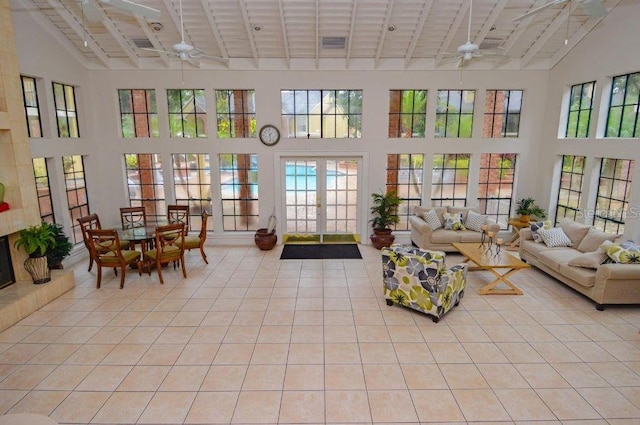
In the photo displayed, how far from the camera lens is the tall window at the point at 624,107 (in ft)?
18.7

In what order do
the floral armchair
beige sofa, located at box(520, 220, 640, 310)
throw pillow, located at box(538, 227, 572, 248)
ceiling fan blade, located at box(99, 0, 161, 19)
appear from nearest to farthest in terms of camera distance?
ceiling fan blade, located at box(99, 0, 161, 19) → the floral armchair → beige sofa, located at box(520, 220, 640, 310) → throw pillow, located at box(538, 227, 572, 248)

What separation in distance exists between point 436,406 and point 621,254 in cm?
360

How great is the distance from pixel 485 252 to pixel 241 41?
222 inches

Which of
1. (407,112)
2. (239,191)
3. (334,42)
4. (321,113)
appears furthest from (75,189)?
(407,112)

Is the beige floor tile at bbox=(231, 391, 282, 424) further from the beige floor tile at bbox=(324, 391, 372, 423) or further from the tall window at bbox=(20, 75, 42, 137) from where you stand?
the tall window at bbox=(20, 75, 42, 137)

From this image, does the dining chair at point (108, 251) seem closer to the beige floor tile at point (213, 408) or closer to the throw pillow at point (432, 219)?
the beige floor tile at point (213, 408)

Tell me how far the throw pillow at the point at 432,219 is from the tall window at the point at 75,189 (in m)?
6.79

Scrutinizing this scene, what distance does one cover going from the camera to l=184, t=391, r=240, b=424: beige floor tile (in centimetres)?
298

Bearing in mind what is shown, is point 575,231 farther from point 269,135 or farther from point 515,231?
point 269,135

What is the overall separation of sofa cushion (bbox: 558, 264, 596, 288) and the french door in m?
3.89

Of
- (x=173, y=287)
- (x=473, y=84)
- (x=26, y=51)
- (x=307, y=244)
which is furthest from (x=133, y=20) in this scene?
(x=473, y=84)

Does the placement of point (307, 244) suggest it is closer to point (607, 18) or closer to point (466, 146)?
point (466, 146)

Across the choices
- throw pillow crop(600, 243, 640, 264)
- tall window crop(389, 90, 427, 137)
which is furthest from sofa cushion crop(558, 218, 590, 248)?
tall window crop(389, 90, 427, 137)

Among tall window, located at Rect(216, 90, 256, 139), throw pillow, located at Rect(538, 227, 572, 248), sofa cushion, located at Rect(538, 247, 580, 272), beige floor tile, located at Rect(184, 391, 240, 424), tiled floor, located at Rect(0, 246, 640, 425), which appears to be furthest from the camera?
tall window, located at Rect(216, 90, 256, 139)
